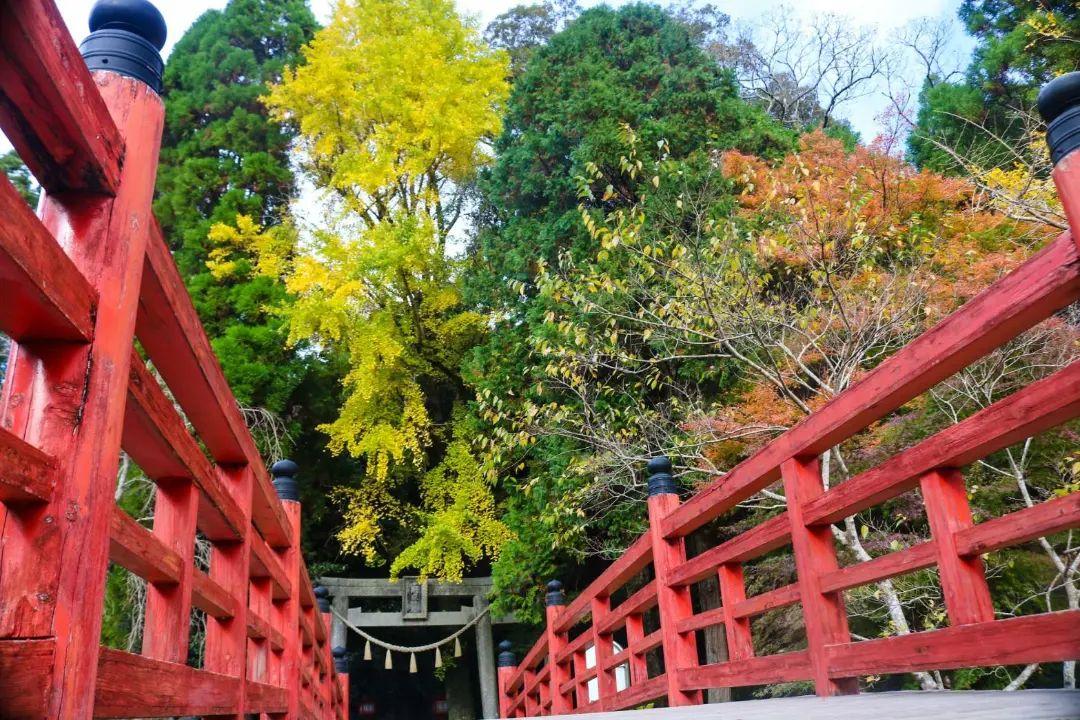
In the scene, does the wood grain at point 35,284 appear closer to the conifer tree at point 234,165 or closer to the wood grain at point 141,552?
the wood grain at point 141,552

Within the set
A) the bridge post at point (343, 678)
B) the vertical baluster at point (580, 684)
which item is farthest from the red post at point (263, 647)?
the bridge post at point (343, 678)

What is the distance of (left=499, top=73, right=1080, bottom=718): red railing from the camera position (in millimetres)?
1419

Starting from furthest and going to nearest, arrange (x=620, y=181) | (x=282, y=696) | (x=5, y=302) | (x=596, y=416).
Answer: (x=620, y=181)
(x=596, y=416)
(x=282, y=696)
(x=5, y=302)

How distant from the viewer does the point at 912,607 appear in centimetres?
573

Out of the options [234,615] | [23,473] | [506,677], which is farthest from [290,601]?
[506,677]

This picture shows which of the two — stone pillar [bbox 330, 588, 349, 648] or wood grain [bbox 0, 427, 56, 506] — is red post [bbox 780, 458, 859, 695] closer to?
wood grain [bbox 0, 427, 56, 506]

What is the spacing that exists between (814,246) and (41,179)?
581cm

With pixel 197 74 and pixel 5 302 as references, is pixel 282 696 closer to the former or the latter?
pixel 5 302

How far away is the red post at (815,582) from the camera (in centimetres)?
216

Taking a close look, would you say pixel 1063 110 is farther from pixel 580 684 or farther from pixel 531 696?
pixel 531 696

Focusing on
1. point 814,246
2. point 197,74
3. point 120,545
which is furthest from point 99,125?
point 197,74

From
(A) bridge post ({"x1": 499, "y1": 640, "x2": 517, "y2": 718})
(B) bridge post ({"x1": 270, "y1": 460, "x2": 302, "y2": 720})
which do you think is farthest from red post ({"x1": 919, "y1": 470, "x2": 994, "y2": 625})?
(A) bridge post ({"x1": 499, "y1": 640, "x2": 517, "y2": 718})

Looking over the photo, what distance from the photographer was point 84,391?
1124 millimetres

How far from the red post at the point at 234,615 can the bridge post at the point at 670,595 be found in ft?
5.76
